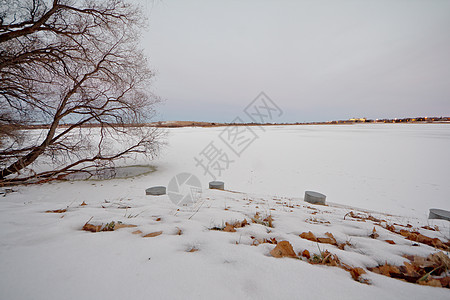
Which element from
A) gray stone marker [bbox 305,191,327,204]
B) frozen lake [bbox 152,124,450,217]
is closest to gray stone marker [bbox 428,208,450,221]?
frozen lake [bbox 152,124,450,217]

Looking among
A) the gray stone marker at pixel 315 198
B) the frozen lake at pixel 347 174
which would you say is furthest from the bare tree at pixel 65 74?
the gray stone marker at pixel 315 198

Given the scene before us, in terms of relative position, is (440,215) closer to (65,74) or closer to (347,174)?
(347,174)

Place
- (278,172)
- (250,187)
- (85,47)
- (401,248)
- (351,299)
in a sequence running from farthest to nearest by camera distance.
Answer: (278,172), (250,187), (85,47), (401,248), (351,299)

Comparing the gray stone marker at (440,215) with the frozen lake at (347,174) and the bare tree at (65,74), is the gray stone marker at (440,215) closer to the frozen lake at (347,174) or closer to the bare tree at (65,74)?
the frozen lake at (347,174)

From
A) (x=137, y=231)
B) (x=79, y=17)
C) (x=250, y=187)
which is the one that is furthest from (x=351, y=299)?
(x=79, y=17)

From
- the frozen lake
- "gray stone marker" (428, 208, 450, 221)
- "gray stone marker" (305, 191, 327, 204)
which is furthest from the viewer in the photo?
the frozen lake

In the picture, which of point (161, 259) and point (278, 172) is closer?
point (161, 259)

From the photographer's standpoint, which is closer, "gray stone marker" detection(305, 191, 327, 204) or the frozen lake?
"gray stone marker" detection(305, 191, 327, 204)

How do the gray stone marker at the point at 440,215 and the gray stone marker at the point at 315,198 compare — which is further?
the gray stone marker at the point at 315,198

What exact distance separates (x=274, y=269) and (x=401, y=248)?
5.13 feet

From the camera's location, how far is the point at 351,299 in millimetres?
945

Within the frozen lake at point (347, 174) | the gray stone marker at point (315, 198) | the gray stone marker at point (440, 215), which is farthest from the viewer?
the frozen lake at point (347, 174)

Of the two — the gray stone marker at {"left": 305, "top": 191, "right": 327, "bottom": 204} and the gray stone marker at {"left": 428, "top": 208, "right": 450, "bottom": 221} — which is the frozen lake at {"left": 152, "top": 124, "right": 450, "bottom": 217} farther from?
the gray stone marker at {"left": 305, "top": 191, "right": 327, "bottom": 204}

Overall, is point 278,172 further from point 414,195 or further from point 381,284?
point 381,284
